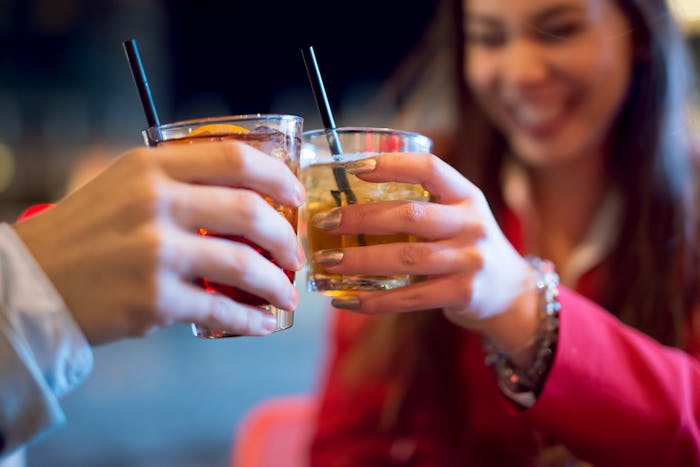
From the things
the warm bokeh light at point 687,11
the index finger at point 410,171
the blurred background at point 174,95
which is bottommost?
the blurred background at point 174,95

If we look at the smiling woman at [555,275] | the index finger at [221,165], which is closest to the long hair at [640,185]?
the smiling woman at [555,275]

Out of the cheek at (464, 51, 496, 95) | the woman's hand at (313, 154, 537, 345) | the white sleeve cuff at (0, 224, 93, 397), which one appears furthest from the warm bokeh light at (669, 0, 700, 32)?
the white sleeve cuff at (0, 224, 93, 397)

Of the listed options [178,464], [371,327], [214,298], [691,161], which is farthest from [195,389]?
[214,298]

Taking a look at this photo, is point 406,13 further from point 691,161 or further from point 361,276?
point 361,276

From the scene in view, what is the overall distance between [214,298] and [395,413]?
112 cm

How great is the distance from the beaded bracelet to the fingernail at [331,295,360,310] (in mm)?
324

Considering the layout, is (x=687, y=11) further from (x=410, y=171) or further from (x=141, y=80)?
(x=141, y=80)

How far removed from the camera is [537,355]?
117 cm

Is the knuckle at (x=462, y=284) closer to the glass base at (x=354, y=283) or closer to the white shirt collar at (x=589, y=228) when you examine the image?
the glass base at (x=354, y=283)

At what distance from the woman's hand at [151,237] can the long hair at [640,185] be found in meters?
1.08

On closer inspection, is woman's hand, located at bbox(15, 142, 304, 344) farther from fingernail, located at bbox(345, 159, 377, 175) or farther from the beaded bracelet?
the beaded bracelet

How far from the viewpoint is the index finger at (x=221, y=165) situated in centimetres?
70

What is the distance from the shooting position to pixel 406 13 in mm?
5492

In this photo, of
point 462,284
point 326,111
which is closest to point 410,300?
point 462,284
